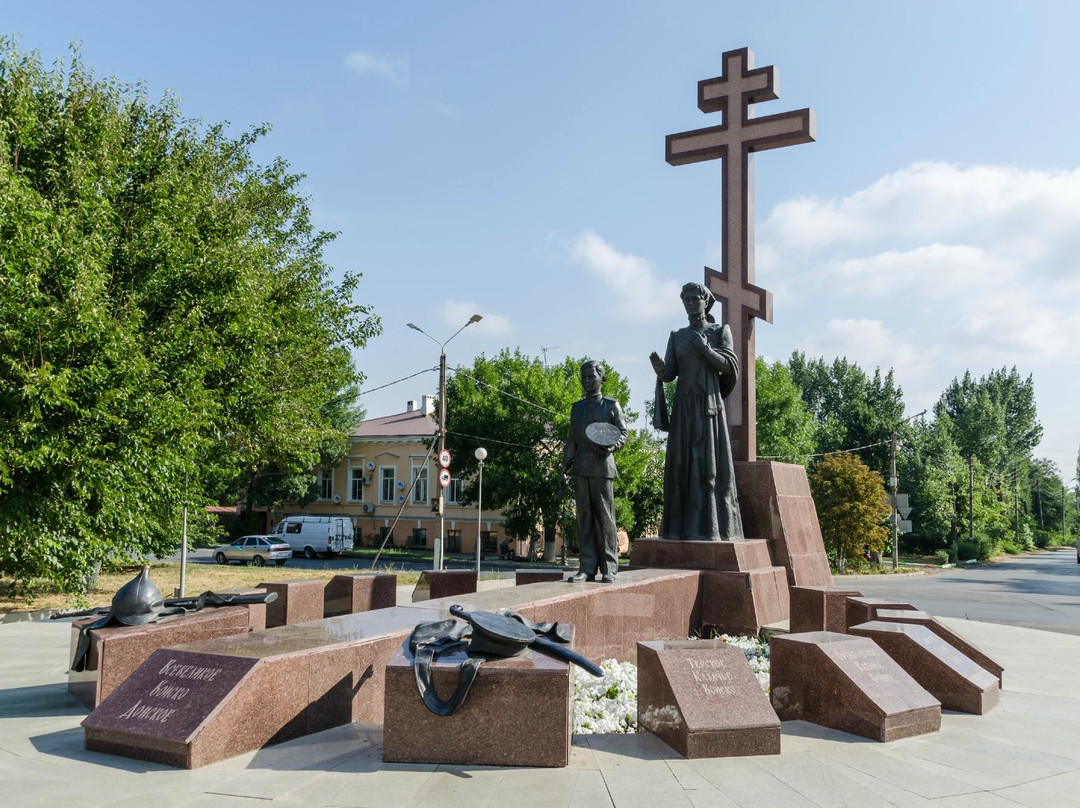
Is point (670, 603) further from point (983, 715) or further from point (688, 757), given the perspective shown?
point (688, 757)

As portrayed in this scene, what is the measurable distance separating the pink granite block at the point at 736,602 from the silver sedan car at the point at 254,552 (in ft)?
87.1

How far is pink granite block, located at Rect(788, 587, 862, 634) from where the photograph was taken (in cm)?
832

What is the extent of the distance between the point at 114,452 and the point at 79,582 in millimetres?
2192

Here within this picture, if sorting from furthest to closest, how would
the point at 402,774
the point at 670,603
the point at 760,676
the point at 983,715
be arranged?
the point at 670,603, the point at 760,676, the point at 983,715, the point at 402,774

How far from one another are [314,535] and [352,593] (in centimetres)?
2769

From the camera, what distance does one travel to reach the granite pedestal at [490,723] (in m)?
4.33

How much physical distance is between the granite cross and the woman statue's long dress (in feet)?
4.03

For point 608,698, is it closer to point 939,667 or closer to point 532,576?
point 939,667

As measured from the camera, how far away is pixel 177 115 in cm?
1590

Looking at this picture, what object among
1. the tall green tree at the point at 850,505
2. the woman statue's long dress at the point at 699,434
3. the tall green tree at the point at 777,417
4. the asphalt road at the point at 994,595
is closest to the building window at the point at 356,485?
the tall green tree at the point at 777,417

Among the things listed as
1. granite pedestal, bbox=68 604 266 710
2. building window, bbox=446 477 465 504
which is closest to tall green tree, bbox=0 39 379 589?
granite pedestal, bbox=68 604 266 710

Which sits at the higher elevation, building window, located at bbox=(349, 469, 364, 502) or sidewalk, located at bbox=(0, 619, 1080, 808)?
building window, located at bbox=(349, 469, 364, 502)

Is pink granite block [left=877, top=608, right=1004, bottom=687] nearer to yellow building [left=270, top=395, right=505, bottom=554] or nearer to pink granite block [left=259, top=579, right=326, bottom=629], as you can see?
pink granite block [left=259, top=579, right=326, bottom=629]

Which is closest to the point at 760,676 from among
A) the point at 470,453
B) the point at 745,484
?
the point at 745,484
